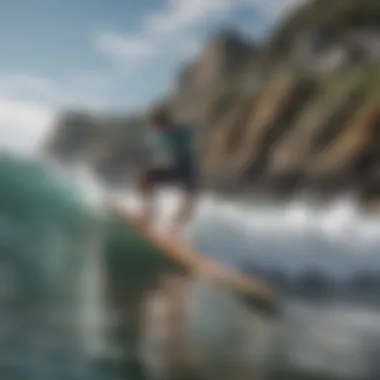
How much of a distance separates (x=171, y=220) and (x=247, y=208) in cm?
22

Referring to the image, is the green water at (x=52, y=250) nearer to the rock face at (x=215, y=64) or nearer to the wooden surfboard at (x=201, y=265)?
the wooden surfboard at (x=201, y=265)

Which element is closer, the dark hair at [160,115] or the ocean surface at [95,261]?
the ocean surface at [95,261]

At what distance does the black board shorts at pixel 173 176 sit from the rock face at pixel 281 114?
1.5 inches

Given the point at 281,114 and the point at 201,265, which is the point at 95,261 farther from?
the point at 281,114

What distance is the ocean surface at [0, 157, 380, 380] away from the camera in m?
2.09

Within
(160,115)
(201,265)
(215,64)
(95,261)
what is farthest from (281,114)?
(95,261)

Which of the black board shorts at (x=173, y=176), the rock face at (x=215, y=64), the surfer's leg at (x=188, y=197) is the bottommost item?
the surfer's leg at (x=188, y=197)

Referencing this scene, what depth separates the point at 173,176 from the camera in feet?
7.28

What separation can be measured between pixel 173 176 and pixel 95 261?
1.08ft

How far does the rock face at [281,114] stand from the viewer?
2.15 meters

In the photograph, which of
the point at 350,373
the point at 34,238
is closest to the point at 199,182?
the point at 34,238

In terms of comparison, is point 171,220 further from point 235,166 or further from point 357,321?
point 357,321

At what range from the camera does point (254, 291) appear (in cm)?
215

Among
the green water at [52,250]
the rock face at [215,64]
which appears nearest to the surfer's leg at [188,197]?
the green water at [52,250]
